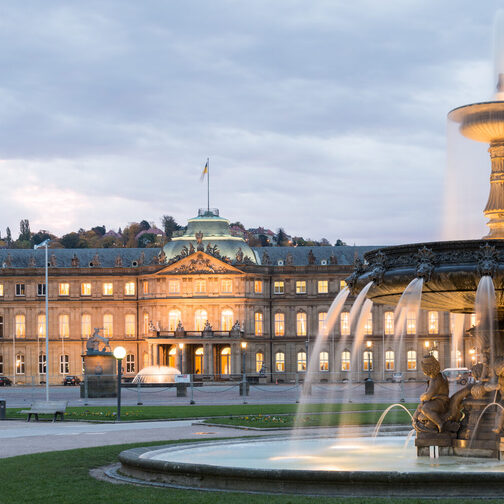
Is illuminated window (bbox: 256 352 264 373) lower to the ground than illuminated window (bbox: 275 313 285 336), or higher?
lower

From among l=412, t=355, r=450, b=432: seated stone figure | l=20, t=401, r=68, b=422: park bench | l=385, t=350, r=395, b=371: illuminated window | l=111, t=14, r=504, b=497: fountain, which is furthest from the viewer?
l=385, t=350, r=395, b=371: illuminated window

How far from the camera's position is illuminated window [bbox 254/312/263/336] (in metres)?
115

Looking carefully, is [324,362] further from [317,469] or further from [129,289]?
[317,469]

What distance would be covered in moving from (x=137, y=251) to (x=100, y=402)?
65.7m

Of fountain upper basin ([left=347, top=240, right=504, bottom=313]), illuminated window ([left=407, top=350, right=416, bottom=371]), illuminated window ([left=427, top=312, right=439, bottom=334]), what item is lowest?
illuminated window ([left=407, top=350, right=416, bottom=371])

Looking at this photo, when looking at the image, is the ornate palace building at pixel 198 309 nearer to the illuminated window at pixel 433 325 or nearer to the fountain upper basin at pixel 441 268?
the illuminated window at pixel 433 325

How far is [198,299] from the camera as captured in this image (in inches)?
4434

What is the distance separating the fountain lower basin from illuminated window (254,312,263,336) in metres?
91.2

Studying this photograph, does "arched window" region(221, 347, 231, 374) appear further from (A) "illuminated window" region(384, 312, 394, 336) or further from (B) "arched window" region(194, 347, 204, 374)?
(A) "illuminated window" region(384, 312, 394, 336)

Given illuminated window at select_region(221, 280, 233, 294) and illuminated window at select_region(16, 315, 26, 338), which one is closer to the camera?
illuminated window at select_region(221, 280, 233, 294)

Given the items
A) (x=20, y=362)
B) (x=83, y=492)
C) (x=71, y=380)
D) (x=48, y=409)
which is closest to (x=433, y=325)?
(x=71, y=380)

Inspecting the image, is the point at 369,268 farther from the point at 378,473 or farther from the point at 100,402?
the point at 100,402

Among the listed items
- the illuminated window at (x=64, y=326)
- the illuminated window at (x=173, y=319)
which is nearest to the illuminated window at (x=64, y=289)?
the illuminated window at (x=64, y=326)

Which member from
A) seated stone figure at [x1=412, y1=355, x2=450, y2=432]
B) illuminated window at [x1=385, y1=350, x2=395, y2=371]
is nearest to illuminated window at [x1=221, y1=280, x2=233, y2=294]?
illuminated window at [x1=385, y1=350, x2=395, y2=371]
